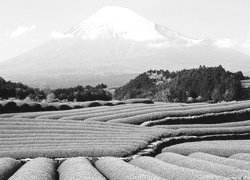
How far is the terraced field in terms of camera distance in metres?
25.2

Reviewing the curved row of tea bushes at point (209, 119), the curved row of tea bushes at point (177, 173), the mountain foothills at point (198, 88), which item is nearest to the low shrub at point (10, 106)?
the curved row of tea bushes at point (209, 119)

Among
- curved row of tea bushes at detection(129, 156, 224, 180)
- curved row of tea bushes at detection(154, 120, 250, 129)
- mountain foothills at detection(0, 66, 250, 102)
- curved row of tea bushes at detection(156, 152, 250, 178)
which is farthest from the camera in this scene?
mountain foothills at detection(0, 66, 250, 102)

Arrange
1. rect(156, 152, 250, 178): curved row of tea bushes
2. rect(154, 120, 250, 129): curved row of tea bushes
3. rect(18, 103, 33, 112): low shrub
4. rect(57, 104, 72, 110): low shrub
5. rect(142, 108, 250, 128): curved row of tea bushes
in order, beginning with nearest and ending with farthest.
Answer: rect(156, 152, 250, 178): curved row of tea bushes, rect(154, 120, 250, 129): curved row of tea bushes, rect(142, 108, 250, 128): curved row of tea bushes, rect(18, 103, 33, 112): low shrub, rect(57, 104, 72, 110): low shrub

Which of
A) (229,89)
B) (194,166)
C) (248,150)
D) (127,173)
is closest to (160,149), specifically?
(248,150)

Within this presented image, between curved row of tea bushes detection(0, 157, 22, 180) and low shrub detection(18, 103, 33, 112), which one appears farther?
low shrub detection(18, 103, 33, 112)

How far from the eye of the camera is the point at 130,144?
41.3 m

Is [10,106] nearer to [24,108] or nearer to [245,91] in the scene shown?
[24,108]

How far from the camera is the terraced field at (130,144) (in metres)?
25.2

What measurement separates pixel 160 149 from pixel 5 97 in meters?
85.7

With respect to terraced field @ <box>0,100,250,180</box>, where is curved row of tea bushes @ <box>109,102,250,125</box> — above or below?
above

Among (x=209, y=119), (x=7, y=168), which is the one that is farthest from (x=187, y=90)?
(x=7, y=168)

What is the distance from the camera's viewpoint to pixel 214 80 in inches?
7096

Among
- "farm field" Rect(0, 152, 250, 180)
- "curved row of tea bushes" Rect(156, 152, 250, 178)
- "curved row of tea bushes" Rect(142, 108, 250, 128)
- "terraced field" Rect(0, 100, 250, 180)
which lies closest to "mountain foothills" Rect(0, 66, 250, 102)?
"terraced field" Rect(0, 100, 250, 180)

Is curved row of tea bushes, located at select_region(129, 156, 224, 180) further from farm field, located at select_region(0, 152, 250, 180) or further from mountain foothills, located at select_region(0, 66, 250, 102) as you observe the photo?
mountain foothills, located at select_region(0, 66, 250, 102)
